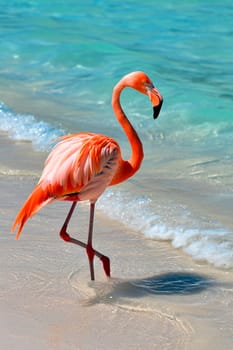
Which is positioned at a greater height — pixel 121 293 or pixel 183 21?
pixel 121 293

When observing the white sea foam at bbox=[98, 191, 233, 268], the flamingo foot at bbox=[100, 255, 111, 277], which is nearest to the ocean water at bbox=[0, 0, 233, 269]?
the white sea foam at bbox=[98, 191, 233, 268]

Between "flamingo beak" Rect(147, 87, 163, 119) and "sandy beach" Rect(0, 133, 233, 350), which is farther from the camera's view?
"flamingo beak" Rect(147, 87, 163, 119)

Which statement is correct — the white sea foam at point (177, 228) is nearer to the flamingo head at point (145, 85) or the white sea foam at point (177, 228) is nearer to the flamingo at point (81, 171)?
the flamingo at point (81, 171)

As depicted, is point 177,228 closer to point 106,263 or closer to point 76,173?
point 106,263

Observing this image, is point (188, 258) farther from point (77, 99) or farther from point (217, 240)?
point (77, 99)

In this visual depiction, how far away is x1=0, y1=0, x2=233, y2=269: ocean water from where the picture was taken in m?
6.60

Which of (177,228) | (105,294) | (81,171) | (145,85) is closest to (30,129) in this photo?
(177,228)

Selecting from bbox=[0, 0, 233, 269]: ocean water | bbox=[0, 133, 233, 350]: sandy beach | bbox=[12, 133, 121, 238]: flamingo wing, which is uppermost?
bbox=[12, 133, 121, 238]: flamingo wing

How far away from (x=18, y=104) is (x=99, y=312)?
608 cm

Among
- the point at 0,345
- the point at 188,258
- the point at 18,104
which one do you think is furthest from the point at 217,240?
the point at 18,104

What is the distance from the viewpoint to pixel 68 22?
16.6m

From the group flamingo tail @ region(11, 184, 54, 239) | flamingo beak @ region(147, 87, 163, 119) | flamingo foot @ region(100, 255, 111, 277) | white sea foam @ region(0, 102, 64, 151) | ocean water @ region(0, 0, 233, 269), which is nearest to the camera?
flamingo tail @ region(11, 184, 54, 239)

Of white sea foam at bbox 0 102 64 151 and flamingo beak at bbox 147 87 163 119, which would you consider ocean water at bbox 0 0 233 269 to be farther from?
flamingo beak at bbox 147 87 163 119

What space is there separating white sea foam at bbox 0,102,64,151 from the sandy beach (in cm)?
225
